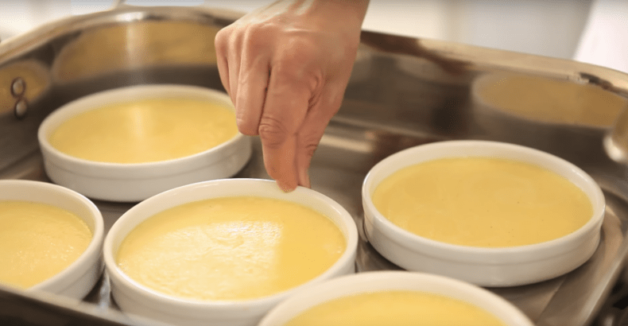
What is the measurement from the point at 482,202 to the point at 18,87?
3.79 feet

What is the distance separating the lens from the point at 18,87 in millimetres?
1546

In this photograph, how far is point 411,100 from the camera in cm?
158

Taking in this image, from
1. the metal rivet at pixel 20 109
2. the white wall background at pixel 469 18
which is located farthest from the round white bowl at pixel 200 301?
the white wall background at pixel 469 18

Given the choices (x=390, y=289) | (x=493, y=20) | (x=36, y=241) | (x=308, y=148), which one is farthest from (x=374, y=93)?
(x=493, y=20)

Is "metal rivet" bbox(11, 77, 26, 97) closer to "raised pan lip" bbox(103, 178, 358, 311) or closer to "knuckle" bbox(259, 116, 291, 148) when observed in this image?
"raised pan lip" bbox(103, 178, 358, 311)

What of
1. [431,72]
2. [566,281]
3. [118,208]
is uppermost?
[431,72]

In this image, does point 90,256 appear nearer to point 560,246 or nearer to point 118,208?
point 118,208

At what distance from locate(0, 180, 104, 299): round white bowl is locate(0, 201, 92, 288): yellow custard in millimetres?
Answer: 14

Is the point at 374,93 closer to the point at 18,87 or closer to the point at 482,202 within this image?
the point at 482,202

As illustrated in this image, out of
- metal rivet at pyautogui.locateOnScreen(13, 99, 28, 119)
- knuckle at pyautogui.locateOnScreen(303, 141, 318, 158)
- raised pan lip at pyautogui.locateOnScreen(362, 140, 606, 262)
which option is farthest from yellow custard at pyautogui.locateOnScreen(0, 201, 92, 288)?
raised pan lip at pyautogui.locateOnScreen(362, 140, 606, 262)

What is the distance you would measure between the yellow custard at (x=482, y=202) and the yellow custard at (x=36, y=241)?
603mm

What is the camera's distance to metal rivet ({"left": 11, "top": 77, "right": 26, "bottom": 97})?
1.53 metres

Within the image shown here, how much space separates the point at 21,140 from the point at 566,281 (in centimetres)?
132

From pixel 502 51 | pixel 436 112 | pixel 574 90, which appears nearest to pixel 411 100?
pixel 436 112
